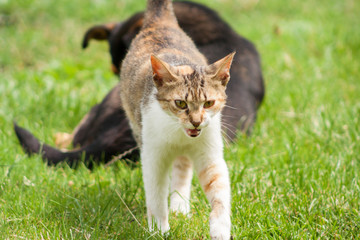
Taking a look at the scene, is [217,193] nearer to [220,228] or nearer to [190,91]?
[220,228]

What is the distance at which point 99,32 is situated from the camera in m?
5.49

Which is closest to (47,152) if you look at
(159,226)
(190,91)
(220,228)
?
(159,226)

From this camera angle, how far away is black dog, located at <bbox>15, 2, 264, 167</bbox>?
3.77 meters

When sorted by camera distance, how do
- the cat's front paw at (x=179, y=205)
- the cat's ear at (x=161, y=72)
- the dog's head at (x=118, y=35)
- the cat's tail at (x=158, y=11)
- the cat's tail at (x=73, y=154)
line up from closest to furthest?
the cat's ear at (x=161, y=72), the cat's front paw at (x=179, y=205), the cat's tail at (x=158, y=11), the cat's tail at (x=73, y=154), the dog's head at (x=118, y=35)

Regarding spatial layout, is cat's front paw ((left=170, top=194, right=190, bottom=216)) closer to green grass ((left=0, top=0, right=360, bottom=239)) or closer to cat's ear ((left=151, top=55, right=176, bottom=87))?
green grass ((left=0, top=0, right=360, bottom=239))

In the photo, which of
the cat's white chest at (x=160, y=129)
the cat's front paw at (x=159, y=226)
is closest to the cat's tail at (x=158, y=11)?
the cat's white chest at (x=160, y=129)

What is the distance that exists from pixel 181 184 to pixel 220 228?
0.76 meters

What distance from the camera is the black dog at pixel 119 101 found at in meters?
3.77

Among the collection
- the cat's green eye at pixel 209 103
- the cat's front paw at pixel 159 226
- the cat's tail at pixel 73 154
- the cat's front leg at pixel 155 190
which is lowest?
the cat's tail at pixel 73 154

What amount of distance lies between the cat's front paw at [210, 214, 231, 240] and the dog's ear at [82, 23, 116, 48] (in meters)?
3.45

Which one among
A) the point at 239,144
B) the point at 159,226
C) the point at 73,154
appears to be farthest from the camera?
the point at 239,144

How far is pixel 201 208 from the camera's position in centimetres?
308

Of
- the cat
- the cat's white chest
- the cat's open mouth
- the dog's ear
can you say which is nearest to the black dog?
the dog's ear

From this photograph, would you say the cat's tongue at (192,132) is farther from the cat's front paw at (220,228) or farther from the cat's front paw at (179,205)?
the cat's front paw at (179,205)
